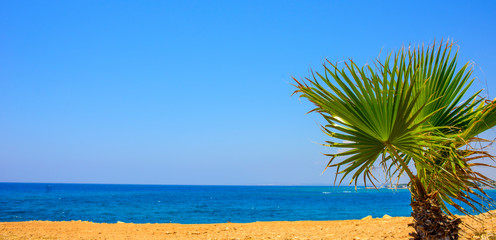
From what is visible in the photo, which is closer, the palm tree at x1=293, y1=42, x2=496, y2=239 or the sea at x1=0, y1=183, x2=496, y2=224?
the palm tree at x1=293, y1=42, x2=496, y2=239

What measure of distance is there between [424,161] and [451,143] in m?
0.36

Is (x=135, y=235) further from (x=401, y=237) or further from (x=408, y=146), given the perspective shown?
(x=408, y=146)

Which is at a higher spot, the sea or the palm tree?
the palm tree

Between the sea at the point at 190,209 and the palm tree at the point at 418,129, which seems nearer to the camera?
the palm tree at the point at 418,129

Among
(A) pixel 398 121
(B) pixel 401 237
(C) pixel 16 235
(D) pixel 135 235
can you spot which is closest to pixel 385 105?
(A) pixel 398 121

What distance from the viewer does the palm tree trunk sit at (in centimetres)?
445

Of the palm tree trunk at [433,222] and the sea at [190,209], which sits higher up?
the palm tree trunk at [433,222]

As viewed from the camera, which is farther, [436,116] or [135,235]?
[135,235]

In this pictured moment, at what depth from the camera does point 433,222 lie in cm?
446

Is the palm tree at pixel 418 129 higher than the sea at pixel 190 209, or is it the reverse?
the palm tree at pixel 418 129

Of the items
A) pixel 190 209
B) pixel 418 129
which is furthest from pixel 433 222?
pixel 190 209

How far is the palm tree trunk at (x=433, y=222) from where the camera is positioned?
14.6 feet

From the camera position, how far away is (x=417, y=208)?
4605mm

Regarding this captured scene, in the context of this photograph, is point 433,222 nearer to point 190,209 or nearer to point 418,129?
point 418,129
